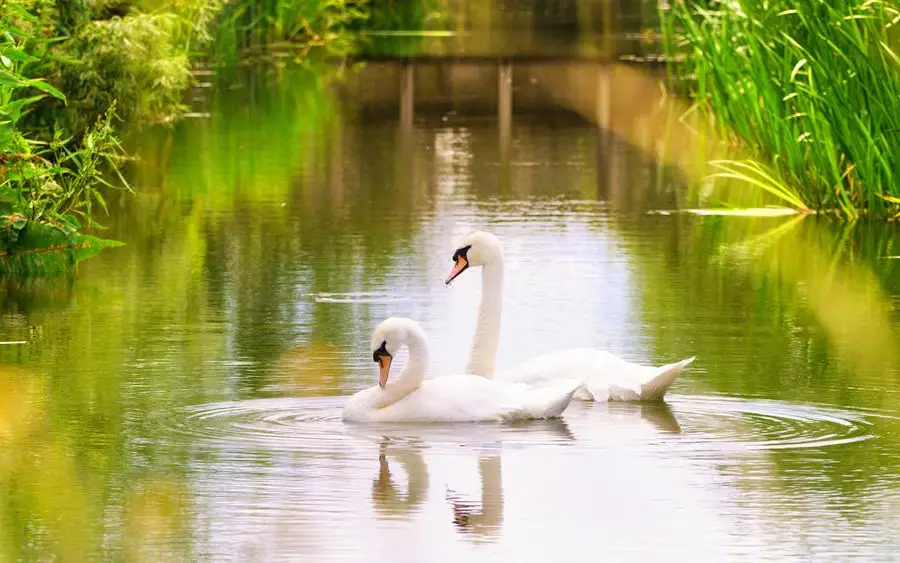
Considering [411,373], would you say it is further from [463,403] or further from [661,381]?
[661,381]

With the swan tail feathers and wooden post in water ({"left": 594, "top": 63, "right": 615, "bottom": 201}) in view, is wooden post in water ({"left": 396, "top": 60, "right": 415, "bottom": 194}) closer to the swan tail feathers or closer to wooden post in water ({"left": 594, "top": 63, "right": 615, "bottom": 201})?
wooden post in water ({"left": 594, "top": 63, "right": 615, "bottom": 201})

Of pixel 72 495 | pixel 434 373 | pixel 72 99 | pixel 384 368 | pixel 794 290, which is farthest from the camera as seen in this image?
pixel 72 99

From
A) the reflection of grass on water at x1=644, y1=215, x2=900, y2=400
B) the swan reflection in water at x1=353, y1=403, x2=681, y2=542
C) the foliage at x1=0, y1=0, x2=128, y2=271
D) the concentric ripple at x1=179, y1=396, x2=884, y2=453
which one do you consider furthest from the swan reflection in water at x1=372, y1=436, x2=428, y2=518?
the foliage at x1=0, y1=0, x2=128, y2=271

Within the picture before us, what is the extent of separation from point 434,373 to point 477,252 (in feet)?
1.93

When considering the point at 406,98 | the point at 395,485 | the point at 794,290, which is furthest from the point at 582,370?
the point at 406,98

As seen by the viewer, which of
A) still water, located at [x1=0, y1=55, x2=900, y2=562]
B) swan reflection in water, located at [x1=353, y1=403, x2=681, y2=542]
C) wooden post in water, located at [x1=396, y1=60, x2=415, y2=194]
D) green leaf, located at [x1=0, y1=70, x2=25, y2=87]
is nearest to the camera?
still water, located at [x1=0, y1=55, x2=900, y2=562]

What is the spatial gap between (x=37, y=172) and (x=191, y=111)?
14521 millimetres

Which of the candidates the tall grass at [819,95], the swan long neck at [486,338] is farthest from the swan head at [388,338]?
the tall grass at [819,95]

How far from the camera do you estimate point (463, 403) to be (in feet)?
30.3

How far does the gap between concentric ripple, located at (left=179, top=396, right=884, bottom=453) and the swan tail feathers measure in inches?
2.9

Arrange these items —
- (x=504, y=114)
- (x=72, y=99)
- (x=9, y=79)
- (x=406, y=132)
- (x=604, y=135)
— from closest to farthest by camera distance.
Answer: (x=9, y=79)
(x=72, y=99)
(x=604, y=135)
(x=406, y=132)
(x=504, y=114)

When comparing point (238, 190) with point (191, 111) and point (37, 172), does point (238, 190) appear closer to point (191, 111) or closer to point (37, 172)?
point (37, 172)

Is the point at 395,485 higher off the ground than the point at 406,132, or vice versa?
the point at 406,132

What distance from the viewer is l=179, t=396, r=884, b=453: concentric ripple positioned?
29.4 feet
